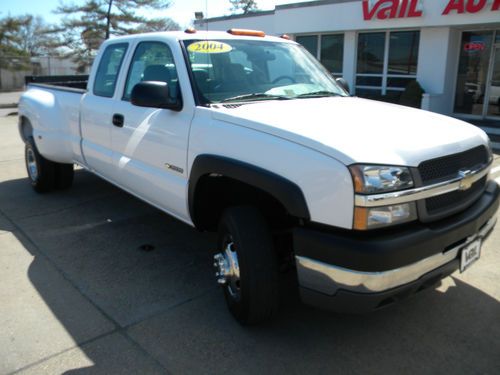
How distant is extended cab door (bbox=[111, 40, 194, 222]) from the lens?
11.7 feet

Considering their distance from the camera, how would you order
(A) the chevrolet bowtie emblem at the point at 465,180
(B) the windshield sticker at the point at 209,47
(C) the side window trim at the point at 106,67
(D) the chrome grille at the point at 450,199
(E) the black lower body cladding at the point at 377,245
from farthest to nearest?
(C) the side window trim at the point at 106,67
(B) the windshield sticker at the point at 209,47
(A) the chevrolet bowtie emblem at the point at 465,180
(D) the chrome grille at the point at 450,199
(E) the black lower body cladding at the point at 377,245

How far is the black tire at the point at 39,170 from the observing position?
6.05 meters

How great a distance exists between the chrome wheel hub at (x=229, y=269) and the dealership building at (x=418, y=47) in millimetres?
10246

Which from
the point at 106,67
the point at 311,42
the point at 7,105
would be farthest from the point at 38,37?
the point at 106,67

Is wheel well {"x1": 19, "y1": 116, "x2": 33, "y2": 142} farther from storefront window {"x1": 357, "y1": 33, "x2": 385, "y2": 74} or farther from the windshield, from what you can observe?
storefront window {"x1": 357, "y1": 33, "x2": 385, "y2": 74}

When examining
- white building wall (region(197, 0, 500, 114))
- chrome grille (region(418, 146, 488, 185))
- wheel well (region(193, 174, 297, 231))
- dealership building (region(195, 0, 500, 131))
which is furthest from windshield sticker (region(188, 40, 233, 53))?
white building wall (region(197, 0, 500, 114))

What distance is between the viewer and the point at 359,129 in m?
2.78

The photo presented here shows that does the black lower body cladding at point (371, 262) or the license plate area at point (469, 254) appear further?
the license plate area at point (469, 254)

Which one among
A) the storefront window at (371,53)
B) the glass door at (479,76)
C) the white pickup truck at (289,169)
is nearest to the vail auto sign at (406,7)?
the storefront window at (371,53)

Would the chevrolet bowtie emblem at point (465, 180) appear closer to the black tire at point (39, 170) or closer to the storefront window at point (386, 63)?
the black tire at point (39, 170)

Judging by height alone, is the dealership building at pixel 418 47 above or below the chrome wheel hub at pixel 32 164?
above

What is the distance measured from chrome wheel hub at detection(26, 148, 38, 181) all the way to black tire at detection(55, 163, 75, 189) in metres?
0.27

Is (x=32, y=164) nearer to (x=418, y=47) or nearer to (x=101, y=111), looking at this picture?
(x=101, y=111)

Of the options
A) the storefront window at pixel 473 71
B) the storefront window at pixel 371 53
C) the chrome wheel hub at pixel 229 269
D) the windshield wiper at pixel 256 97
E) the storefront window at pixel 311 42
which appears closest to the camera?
the chrome wheel hub at pixel 229 269
